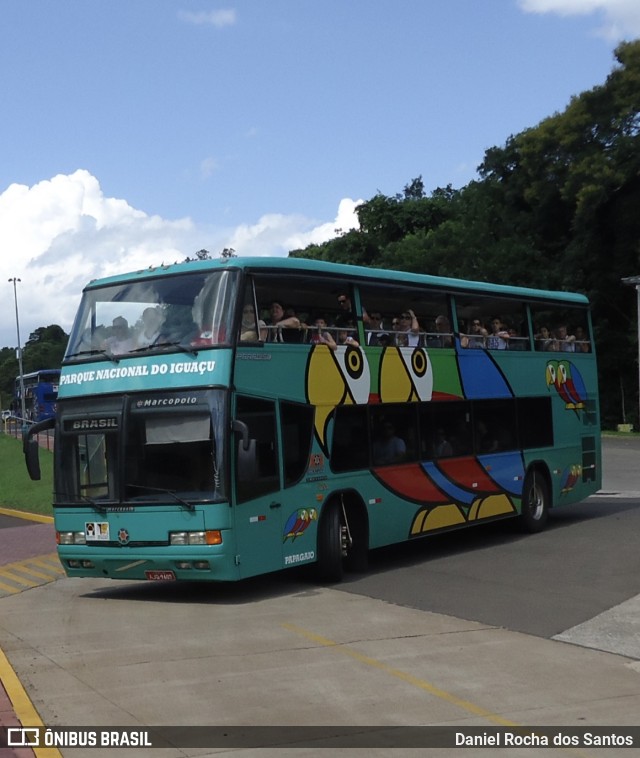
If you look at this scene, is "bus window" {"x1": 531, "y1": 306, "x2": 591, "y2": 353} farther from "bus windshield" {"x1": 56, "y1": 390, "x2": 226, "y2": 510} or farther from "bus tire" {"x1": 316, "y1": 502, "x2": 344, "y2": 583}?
"bus windshield" {"x1": 56, "y1": 390, "x2": 226, "y2": 510}

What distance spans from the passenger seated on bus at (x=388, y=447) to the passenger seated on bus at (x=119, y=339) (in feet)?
12.0

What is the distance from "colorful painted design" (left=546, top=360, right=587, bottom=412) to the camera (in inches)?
781

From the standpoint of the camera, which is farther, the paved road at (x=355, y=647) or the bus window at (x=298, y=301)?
the bus window at (x=298, y=301)

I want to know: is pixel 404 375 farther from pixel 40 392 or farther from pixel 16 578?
pixel 40 392

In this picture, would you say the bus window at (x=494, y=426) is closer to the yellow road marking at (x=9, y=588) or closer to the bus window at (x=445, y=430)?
the bus window at (x=445, y=430)

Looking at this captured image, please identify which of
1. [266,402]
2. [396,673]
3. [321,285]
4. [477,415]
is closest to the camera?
[396,673]

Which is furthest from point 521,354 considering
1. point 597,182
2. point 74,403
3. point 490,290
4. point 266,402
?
point 597,182

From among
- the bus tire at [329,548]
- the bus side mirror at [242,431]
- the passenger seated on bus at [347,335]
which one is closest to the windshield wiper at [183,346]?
the bus side mirror at [242,431]

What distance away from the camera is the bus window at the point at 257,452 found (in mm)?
12414

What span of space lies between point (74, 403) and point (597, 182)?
3753 cm

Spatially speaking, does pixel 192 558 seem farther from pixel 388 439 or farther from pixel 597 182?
pixel 597 182

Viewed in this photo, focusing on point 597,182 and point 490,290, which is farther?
point 597,182

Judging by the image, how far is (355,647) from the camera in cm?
999

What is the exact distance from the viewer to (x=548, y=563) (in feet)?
50.1
